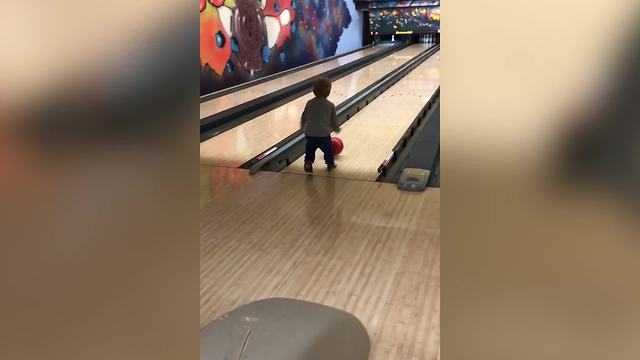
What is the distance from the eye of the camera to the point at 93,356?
44 centimetres

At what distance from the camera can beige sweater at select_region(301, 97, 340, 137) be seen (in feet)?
13.3

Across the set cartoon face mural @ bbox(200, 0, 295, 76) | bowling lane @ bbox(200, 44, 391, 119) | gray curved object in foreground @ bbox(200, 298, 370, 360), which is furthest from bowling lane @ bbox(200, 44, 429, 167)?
gray curved object in foreground @ bbox(200, 298, 370, 360)

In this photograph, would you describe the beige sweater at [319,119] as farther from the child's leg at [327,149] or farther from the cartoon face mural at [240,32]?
the cartoon face mural at [240,32]

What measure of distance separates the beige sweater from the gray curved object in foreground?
88.7 inches

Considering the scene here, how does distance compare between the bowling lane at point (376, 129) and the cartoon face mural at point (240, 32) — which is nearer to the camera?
the bowling lane at point (376, 129)

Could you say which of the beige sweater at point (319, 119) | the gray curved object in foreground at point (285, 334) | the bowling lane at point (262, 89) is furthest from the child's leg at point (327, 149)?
the gray curved object in foreground at point (285, 334)

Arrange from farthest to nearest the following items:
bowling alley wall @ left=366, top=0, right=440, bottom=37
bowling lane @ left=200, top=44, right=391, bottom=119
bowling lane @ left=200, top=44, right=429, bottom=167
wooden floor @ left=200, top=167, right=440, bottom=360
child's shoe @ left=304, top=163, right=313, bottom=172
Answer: bowling alley wall @ left=366, top=0, right=440, bottom=37
bowling lane @ left=200, top=44, right=391, bottom=119
bowling lane @ left=200, top=44, right=429, bottom=167
child's shoe @ left=304, top=163, right=313, bottom=172
wooden floor @ left=200, top=167, right=440, bottom=360

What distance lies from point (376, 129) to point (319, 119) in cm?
124

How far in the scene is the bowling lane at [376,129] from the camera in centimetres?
409

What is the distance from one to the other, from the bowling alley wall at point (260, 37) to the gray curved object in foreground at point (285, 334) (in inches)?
131

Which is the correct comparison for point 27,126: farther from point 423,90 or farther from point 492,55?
point 423,90

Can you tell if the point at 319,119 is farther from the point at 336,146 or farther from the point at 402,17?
the point at 402,17

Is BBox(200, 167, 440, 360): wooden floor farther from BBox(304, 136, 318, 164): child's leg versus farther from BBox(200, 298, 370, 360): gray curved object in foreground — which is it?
BBox(304, 136, 318, 164): child's leg

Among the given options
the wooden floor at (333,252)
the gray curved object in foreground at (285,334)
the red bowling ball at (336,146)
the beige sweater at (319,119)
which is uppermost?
the beige sweater at (319,119)
